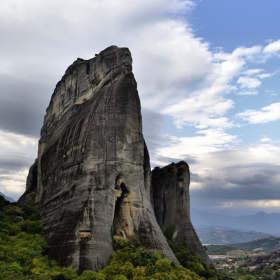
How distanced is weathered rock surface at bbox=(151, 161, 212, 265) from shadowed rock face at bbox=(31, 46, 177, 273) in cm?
1972

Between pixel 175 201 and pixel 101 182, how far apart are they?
2651 cm

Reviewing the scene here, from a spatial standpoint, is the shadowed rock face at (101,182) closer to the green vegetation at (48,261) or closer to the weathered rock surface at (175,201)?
the green vegetation at (48,261)

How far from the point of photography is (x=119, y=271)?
83.3 feet

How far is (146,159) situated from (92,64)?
13.4 meters

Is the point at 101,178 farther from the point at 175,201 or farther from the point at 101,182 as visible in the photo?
the point at 175,201

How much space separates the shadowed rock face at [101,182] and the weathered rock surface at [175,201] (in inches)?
777

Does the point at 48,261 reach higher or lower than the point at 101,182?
lower

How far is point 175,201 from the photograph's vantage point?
5584cm

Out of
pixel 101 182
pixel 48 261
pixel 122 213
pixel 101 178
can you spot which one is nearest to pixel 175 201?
pixel 122 213

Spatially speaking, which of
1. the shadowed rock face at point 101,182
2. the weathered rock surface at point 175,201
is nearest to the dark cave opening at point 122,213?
the shadowed rock face at point 101,182

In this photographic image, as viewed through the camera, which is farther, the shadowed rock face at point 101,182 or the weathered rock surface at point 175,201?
the weathered rock surface at point 175,201

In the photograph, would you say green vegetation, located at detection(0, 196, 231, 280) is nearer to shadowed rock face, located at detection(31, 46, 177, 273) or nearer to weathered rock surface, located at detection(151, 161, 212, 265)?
shadowed rock face, located at detection(31, 46, 177, 273)

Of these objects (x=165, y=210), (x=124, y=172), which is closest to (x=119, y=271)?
(x=124, y=172)

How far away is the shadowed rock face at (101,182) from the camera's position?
28.1m
